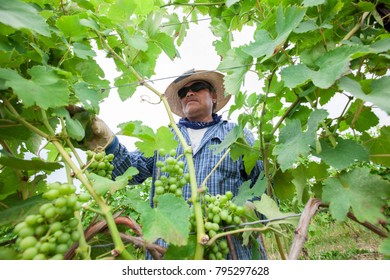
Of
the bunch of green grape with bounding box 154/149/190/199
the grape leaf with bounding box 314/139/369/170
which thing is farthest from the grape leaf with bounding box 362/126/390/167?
the bunch of green grape with bounding box 154/149/190/199

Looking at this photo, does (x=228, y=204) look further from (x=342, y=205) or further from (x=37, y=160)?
(x=37, y=160)

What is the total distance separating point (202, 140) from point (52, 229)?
5.76 feet

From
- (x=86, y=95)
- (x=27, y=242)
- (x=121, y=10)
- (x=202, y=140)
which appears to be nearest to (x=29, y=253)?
(x=27, y=242)

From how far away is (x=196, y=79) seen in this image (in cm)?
280

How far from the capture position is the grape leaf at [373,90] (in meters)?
0.70

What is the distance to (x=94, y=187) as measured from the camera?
0.69 m

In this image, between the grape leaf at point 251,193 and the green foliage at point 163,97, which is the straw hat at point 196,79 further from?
the grape leaf at point 251,193

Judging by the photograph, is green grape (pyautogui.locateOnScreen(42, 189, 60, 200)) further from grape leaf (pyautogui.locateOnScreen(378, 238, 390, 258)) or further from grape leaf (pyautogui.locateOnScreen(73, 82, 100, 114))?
grape leaf (pyautogui.locateOnScreen(378, 238, 390, 258))

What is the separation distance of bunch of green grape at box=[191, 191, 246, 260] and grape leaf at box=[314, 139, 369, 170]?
0.27 meters

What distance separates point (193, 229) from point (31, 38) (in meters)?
0.72

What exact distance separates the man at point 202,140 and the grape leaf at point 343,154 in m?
0.73

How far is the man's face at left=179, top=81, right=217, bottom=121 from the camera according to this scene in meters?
2.69

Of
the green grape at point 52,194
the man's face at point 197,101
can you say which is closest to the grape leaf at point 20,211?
the green grape at point 52,194
